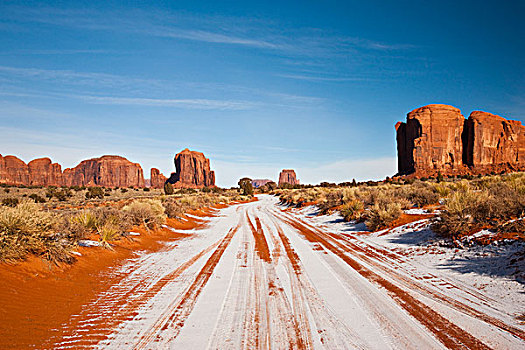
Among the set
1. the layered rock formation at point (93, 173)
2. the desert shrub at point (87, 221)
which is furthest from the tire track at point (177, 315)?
the layered rock formation at point (93, 173)

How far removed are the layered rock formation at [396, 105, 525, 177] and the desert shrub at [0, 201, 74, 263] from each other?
99933mm

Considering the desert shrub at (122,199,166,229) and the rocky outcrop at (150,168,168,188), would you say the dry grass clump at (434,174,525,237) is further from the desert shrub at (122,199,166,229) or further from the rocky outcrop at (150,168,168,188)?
the rocky outcrop at (150,168,168,188)

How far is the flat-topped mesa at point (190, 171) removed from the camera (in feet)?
494

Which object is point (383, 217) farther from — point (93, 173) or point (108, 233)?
point (93, 173)

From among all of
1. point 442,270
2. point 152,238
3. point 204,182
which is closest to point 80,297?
point 152,238

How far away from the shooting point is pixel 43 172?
120m

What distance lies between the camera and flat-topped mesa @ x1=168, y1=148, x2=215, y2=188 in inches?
5930

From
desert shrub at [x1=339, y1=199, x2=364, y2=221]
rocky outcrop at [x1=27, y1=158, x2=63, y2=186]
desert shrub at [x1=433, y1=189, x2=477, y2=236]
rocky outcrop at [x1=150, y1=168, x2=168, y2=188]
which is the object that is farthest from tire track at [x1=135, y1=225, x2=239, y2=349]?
rocky outcrop at [x1=150, y1=168, x2=168, y2=188]

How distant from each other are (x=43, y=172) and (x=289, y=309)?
150 metres

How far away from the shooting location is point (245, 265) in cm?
810

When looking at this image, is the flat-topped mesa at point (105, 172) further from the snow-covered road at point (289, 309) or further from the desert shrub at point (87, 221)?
the snow-covered road at point (289, 309)

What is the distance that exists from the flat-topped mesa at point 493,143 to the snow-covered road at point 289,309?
10293cm

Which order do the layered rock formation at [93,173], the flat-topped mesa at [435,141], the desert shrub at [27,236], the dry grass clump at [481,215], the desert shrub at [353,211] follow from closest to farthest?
1. the desert shrub at [27,236]
2. the dry grass clump at [481,215]
3. the desert shrub at [353,211]
4. the flat-topped mesa at [435,141]
5. the layered rock formation at [93,173]

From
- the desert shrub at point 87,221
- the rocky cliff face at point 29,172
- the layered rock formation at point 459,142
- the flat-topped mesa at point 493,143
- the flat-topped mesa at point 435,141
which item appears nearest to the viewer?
the desert shrub at point 87,221
